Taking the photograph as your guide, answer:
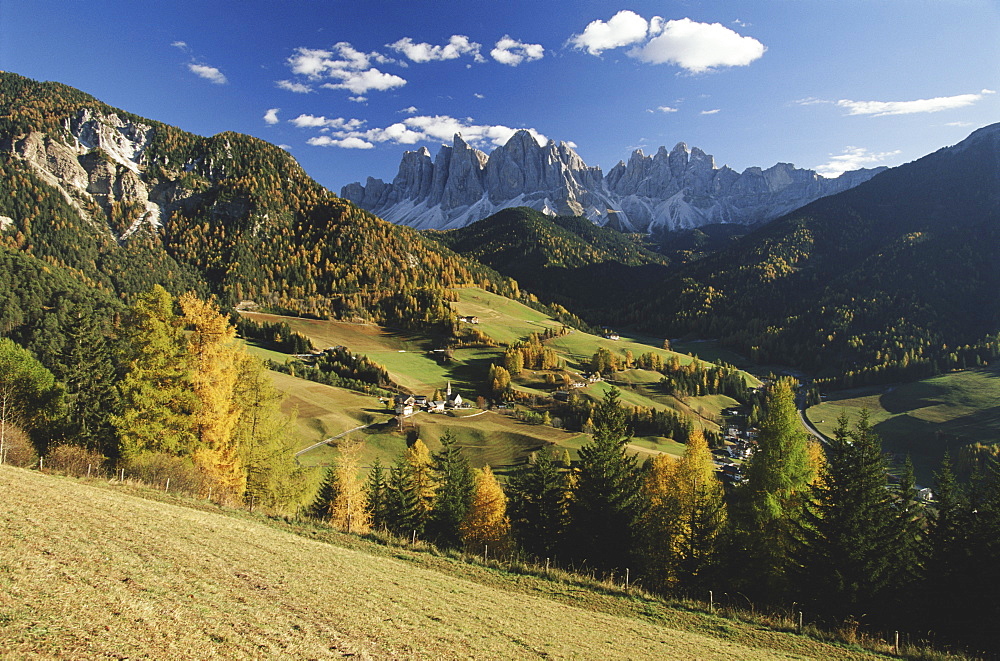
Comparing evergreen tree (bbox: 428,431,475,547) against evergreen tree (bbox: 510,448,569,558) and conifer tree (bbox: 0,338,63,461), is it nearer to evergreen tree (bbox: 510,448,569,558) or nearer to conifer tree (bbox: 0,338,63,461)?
evergreen tree (bbox: 510,448,569,558)

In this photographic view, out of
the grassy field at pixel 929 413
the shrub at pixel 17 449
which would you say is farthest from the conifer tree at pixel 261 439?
the grassy field at pixel 929 413

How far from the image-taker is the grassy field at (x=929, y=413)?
116875 millimetres

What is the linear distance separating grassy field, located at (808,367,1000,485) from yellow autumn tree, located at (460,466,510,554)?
100685 millimetres

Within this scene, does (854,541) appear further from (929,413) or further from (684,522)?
(929,413)

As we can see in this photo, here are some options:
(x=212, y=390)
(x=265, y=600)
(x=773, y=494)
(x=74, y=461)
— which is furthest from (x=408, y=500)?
(x=265, y=600)

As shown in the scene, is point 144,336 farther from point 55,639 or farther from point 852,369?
point 852,369

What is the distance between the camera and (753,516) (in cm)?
2697

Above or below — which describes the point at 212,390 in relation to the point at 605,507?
above

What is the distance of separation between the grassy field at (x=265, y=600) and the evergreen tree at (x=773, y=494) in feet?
33.3

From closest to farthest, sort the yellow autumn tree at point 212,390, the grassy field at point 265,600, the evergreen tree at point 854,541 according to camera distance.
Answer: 1. the grassy field at point 265,600
2. the evergreen tree at point 854,541
3. the yellow autumn tree at point 212,390

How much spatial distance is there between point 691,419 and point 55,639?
13539 cm

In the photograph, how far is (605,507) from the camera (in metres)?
26.1

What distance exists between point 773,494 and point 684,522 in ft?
21.2

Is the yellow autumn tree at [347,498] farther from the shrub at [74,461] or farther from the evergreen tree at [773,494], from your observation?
the evergreen tree at [773,494]
